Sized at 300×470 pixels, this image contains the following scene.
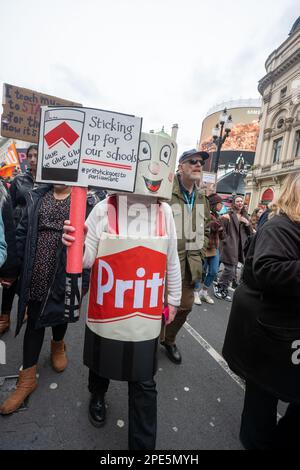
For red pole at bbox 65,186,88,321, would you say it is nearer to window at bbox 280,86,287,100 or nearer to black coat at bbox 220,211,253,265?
black coat at bbox 220,211,253,265

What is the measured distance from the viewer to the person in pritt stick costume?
1.48m

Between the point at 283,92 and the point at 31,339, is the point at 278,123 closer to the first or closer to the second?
the point at 283,92

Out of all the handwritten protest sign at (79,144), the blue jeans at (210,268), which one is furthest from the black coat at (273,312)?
the blue jeans at (210,268)

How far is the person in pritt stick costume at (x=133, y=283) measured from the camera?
148 cm

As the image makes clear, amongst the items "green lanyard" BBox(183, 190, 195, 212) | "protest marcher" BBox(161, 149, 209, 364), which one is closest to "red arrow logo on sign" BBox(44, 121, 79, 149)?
"protest marcher" BBox(161, 149, 209, 364)

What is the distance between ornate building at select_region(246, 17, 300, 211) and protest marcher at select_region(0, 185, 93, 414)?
23.3 meters

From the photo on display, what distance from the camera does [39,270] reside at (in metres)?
2.03

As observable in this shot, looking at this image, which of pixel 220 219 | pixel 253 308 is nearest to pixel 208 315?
pixel 220 219

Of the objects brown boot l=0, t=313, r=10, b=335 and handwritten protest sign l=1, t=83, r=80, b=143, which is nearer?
brown boot l=0, t=313, r=10, b=335

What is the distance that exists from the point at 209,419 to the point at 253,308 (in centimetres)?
115

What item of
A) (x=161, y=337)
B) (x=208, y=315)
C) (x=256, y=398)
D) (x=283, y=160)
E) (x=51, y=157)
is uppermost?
(x=283, y=160)

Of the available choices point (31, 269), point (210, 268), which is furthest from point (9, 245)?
point (210, 268)

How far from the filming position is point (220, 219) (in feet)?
16.3

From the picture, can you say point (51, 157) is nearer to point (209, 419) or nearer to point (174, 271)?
point (174, 271)
